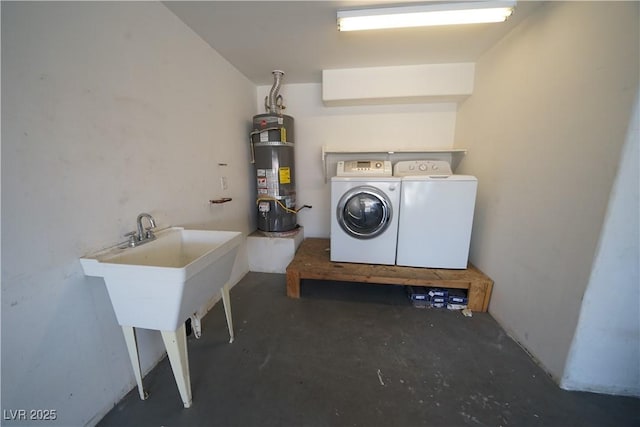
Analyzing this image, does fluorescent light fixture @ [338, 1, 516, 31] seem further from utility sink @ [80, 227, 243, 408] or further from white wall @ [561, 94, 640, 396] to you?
utility sink @ [80, 227, 243, 408]

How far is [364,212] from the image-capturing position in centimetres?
217

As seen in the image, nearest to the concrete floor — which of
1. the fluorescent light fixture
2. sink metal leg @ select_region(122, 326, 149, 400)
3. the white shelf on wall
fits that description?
sink metal leg @ select_region(122, 326, 149, 400)

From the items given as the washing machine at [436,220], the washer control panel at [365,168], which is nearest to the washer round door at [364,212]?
the washing machine at [436,220]

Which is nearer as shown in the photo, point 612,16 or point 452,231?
point 612,16

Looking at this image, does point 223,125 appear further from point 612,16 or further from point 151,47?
point 612,16

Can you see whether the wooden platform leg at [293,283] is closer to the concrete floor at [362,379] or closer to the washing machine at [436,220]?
the concrete floor at [362,379]

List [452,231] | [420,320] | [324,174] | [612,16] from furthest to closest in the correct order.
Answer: [324,174], [452,231], [420,320], [612,16]

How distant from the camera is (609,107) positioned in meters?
1.08

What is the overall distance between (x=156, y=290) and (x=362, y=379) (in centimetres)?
124

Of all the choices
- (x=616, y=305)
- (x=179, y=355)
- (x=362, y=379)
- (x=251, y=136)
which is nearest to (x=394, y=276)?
(x=362, y=379)

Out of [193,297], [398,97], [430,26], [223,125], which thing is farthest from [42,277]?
[398,97]

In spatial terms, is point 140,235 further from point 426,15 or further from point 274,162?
point 426,15

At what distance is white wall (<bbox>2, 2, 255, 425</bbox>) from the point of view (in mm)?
836

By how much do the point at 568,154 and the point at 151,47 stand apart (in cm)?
258
